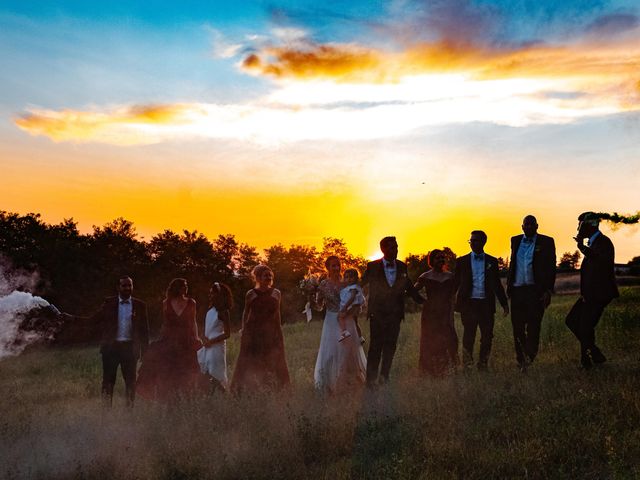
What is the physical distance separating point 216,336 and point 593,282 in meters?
6.56

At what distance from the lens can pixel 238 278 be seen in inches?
2352

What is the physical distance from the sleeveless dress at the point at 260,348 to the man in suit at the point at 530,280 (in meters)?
4.14

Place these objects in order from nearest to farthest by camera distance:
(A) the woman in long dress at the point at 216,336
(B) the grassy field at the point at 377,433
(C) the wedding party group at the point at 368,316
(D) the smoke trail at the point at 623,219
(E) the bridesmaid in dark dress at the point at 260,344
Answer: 1. (B) the grassy field at the point at 377,433
2. (C) the wedding party group at the point at 368,316
3. (E) the bridesmaid in dark dress at the point at 260,344
4. (A) the woman in long dress at the point at 216,336
5. (D) the smoke trail at the point at 623,219

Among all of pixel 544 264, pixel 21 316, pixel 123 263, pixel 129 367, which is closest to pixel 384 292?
pixel 544 264

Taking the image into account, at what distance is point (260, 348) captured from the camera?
39.2ft

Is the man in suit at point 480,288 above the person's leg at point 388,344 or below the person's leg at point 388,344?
above

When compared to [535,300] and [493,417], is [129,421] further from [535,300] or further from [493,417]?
[535,300]

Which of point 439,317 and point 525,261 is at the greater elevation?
point 525,261

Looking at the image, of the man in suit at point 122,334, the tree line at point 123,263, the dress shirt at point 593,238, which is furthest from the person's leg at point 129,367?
the tree line at point 123,263

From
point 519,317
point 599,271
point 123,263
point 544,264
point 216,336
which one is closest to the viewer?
point 599,271

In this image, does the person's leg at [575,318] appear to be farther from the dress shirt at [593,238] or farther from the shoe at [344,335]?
the shoe at [344,335]

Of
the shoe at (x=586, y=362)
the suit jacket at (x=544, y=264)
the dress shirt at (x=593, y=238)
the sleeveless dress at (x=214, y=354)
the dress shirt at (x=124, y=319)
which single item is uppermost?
the dress shirt at (x=593, y=238)

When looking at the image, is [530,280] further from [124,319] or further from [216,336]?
[124,319]

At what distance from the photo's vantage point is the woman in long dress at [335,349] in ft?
39.5
